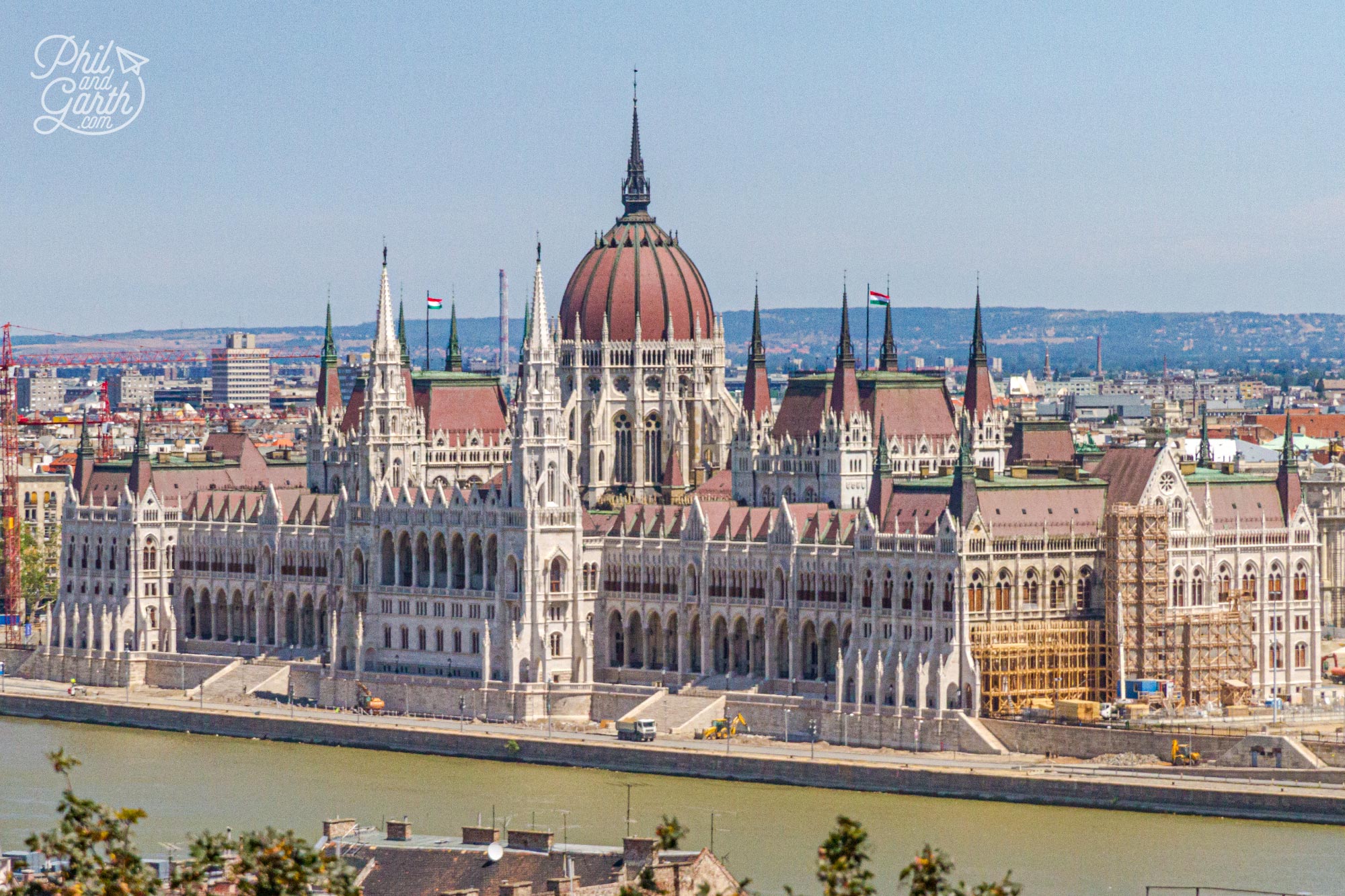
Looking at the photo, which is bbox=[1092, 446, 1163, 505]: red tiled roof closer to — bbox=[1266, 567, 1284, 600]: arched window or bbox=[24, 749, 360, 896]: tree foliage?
bbox=[1266, 567, 1284, 600]: arched window

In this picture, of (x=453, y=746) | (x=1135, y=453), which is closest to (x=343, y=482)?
(x=453, y=746)

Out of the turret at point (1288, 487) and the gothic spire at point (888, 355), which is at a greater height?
the gothic spire at point (888, 355)

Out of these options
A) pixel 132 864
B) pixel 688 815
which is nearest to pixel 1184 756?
pixel 688 815

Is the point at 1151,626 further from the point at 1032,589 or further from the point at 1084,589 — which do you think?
the point at 1032,589

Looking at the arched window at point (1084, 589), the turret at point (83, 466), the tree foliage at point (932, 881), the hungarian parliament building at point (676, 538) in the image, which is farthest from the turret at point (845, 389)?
the tree foliage at point (932, 881)

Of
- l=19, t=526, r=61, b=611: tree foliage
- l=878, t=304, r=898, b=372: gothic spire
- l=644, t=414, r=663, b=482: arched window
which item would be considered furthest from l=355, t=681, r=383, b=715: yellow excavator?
l=19, t=526, r=61, b=611: tree foliage

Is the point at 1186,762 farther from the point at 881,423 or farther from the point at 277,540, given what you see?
the point at 277,540

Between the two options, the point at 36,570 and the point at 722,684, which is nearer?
the point at 722,684

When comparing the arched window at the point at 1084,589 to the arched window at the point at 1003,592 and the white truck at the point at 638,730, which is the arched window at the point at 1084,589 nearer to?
the arched window at the point at 1003,592
